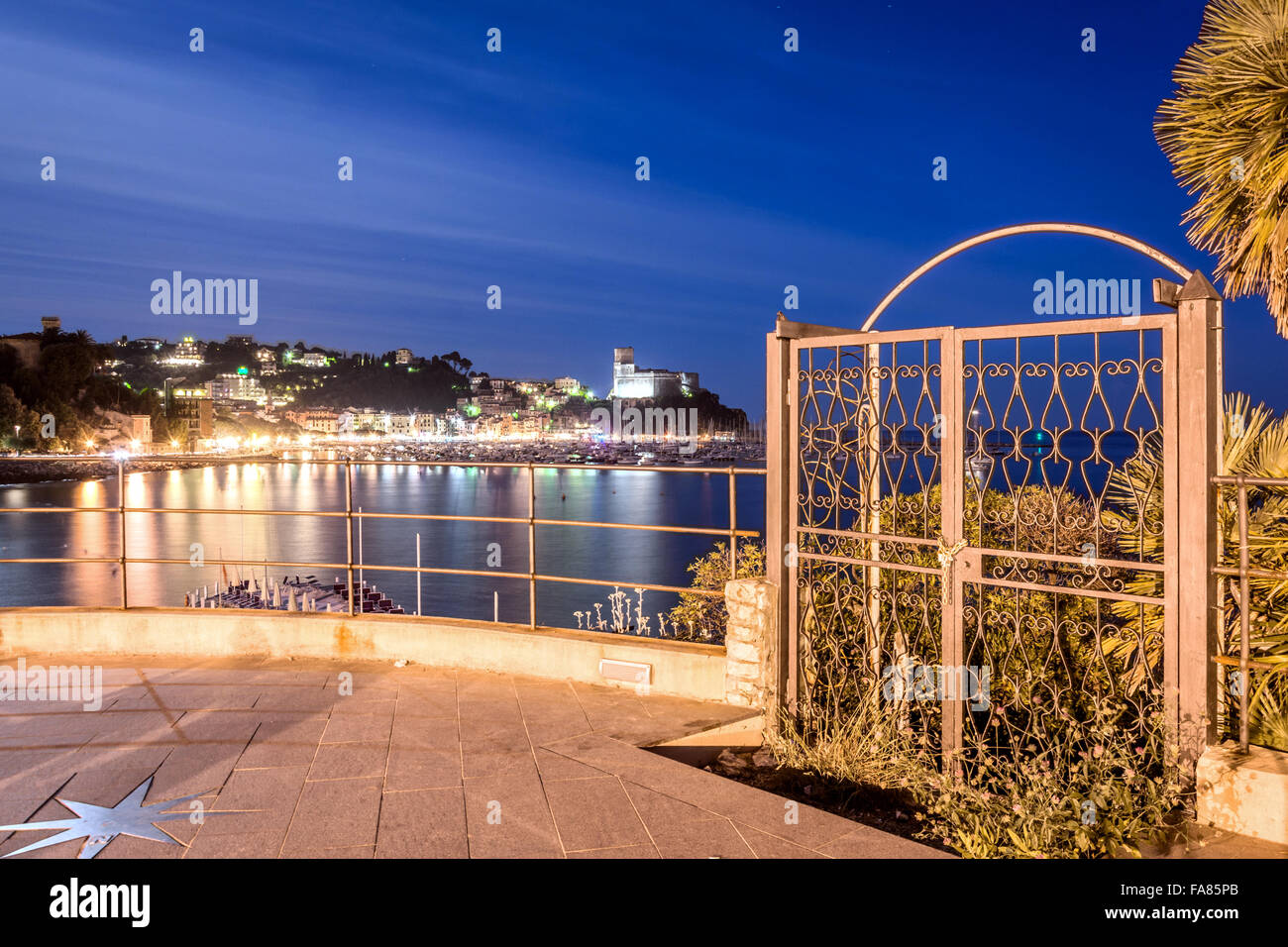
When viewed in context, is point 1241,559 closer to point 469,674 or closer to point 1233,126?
point 1233,126

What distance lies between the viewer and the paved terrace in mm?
3008

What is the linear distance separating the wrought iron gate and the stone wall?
0.10m

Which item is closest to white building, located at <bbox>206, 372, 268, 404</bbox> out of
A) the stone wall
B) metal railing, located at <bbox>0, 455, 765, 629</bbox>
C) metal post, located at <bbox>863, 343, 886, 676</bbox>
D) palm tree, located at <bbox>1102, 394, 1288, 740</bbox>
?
metal railing, located at <bbox>0, 455, 765, 629</bbox>

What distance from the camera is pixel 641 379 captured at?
300ft

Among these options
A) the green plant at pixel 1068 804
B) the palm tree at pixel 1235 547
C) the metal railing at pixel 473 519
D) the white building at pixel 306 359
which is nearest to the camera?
the green plant at pixel 1068 804

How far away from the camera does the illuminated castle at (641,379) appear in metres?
85.0

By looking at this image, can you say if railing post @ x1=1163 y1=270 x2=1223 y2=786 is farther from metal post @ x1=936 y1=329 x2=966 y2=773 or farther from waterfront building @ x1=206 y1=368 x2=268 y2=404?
waterfront building @ x1=206 y1=368 x2=268 y2=404

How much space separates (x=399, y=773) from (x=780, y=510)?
215 cm

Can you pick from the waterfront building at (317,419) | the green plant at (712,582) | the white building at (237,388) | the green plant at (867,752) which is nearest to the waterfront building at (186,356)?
the white building at (237,388)

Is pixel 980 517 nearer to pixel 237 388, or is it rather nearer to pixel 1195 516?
pixel 1195 516
